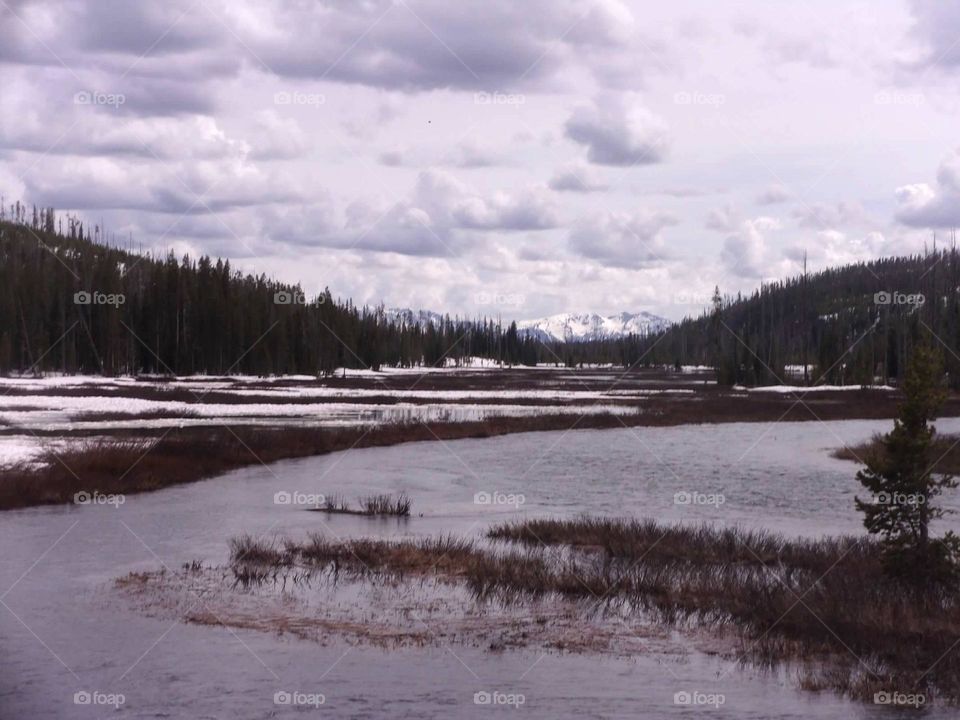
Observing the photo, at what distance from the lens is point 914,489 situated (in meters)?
19.4

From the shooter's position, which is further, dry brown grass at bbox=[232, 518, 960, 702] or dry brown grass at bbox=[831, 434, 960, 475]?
dry brown grass at bbox=[831, 434, 960, 475]

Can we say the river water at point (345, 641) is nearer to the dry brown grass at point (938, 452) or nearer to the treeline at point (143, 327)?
the dry brown grass at point (938, 452)

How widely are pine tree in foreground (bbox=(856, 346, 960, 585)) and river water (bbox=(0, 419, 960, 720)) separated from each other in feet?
18.2

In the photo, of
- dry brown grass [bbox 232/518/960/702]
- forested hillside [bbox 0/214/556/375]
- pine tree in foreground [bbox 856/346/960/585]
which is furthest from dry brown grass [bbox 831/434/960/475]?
forested hillside [bbox 0/214/556/375]

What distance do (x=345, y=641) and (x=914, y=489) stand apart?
10.6 metres

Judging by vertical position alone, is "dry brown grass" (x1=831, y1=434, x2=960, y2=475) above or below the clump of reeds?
above

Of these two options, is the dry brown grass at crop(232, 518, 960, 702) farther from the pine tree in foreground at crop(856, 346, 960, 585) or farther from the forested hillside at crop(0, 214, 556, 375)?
the forested hillside at crop(0, 214, 556, 375)

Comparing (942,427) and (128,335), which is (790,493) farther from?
(128,335)

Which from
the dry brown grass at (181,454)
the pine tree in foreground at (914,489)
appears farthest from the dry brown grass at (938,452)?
the pine tree in foreground at (914,489)

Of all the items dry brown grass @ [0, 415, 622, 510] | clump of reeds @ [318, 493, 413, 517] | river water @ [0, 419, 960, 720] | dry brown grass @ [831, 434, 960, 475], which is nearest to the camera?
river water @ [0, 419, 960, 720]

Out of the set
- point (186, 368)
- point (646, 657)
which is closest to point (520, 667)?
point (646, 657)

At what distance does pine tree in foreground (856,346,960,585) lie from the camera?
19.3 m

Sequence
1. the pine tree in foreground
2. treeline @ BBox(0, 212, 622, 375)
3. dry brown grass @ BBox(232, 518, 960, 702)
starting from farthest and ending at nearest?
treeline @ BBox(0, 212, 622, 375) → the pine tree in foreground → dry brown grass @ BBox(232, 518, 960, 702)

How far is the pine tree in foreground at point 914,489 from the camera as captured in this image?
19.3 metres
